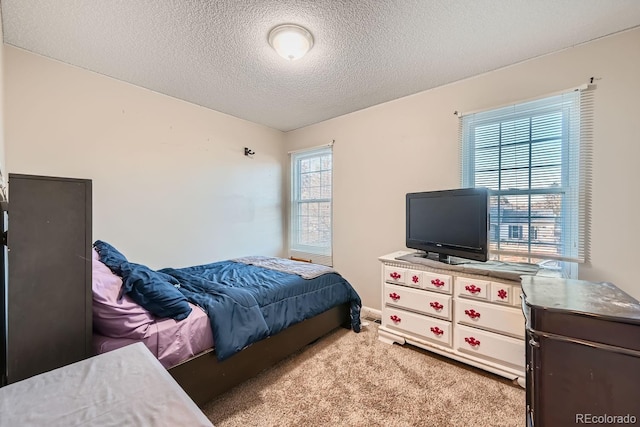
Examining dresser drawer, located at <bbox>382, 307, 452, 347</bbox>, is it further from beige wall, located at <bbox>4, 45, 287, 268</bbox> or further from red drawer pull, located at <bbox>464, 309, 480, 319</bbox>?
beige wall, located at <bbox>4, 45, 287, 268</bbox>

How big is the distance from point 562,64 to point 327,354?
120 inches

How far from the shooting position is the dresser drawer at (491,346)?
6.12 feet

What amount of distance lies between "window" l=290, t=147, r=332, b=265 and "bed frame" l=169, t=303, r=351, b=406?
134 cm

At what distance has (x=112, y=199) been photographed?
8.22 ft

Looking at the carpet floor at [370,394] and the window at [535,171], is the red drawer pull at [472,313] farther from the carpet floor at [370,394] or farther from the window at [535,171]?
the window at [535,171]

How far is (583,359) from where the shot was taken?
3.25ft

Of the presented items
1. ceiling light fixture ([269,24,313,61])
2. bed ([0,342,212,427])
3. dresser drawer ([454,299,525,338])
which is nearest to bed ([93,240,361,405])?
bed ([0,342,212,427])

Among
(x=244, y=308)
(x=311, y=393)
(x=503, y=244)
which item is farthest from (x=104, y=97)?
(x=503, y=244)

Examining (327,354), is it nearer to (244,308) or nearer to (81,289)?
(244,308)

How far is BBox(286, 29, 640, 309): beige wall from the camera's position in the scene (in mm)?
1861

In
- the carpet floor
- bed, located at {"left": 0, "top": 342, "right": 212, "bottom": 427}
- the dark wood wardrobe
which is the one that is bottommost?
the carpet floor

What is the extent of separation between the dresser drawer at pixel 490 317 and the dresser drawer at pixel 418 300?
9 centimetres

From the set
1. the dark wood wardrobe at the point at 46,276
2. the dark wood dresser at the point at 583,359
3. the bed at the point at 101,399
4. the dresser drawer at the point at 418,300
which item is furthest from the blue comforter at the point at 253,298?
the dark wood dresser at the point at 583,359

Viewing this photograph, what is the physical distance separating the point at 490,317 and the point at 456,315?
25 centimetres
